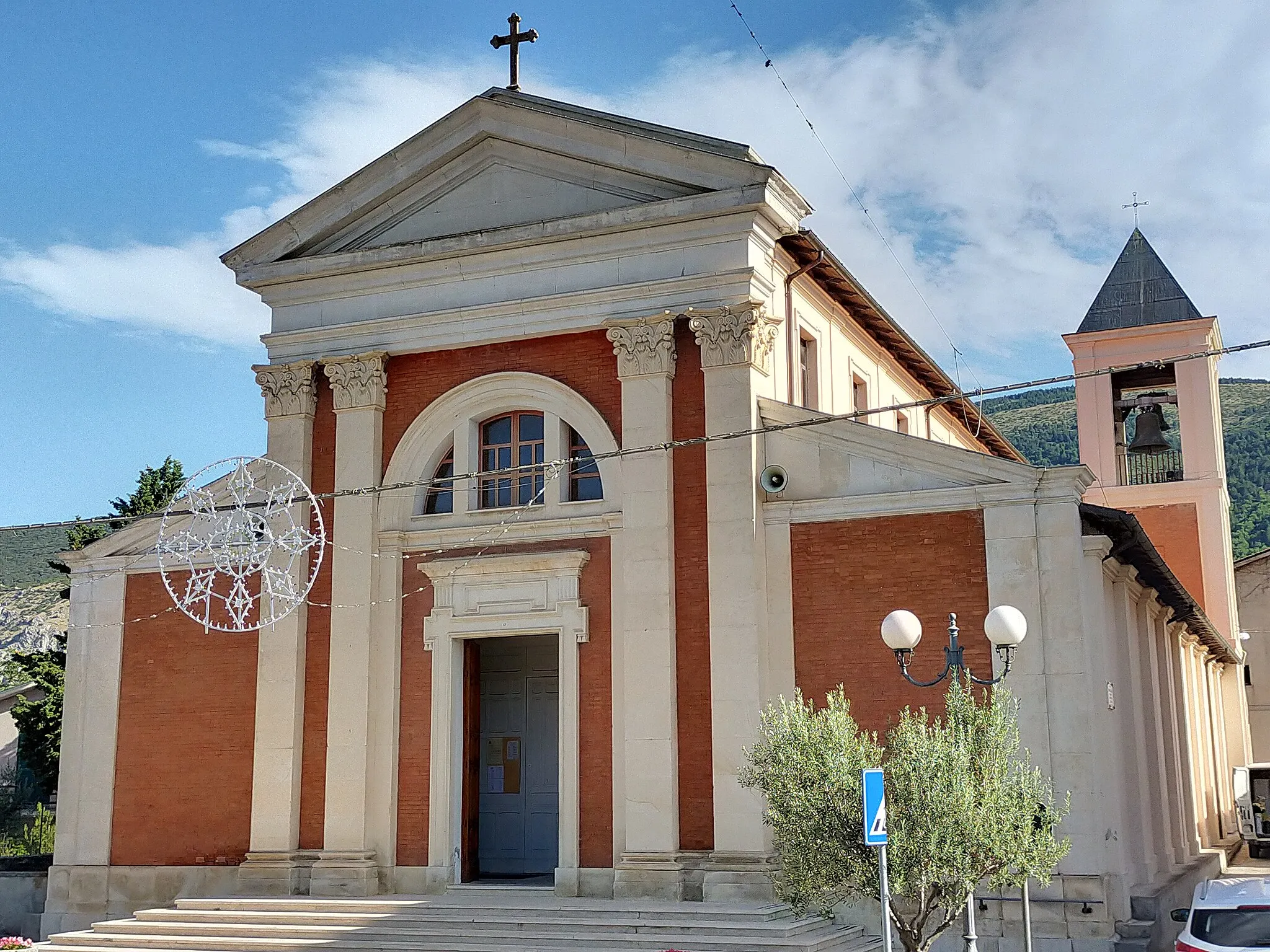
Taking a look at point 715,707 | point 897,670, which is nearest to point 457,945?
point 715,707

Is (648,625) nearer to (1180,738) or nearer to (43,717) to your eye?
(1180,738)

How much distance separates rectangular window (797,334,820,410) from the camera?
2162 centimetres

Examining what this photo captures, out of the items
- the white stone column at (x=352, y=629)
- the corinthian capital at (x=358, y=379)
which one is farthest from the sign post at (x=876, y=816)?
the corinthian capital at (x=358, y=379)

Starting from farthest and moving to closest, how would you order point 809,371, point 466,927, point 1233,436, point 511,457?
point 1233,436, point 809,371, point 511,457, point 466,927

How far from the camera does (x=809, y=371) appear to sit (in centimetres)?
2194

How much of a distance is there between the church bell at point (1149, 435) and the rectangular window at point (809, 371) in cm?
573

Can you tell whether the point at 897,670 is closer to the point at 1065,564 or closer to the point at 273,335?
the point at 1065,564

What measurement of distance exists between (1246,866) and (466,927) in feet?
59.3

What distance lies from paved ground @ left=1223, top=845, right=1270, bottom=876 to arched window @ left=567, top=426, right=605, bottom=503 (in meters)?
Answer: 13.5

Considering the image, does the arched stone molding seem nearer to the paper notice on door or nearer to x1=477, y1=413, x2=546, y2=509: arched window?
x1=477, y1=413, x2=546, y2=509: arched window

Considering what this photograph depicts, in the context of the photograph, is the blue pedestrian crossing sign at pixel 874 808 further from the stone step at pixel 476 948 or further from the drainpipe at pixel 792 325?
the drainpipe at pixel 792 325

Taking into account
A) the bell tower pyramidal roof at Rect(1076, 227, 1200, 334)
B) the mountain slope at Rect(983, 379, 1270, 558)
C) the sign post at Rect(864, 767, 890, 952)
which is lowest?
the sign post at Rect(864, 767, 890, 952)

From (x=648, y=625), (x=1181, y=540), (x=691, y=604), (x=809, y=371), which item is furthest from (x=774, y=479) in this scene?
(x=1181, y=540)

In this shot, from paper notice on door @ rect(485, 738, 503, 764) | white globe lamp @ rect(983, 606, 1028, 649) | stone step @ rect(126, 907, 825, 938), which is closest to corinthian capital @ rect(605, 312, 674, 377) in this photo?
paper notice on door @ rect(485, 738, 503, 764)
